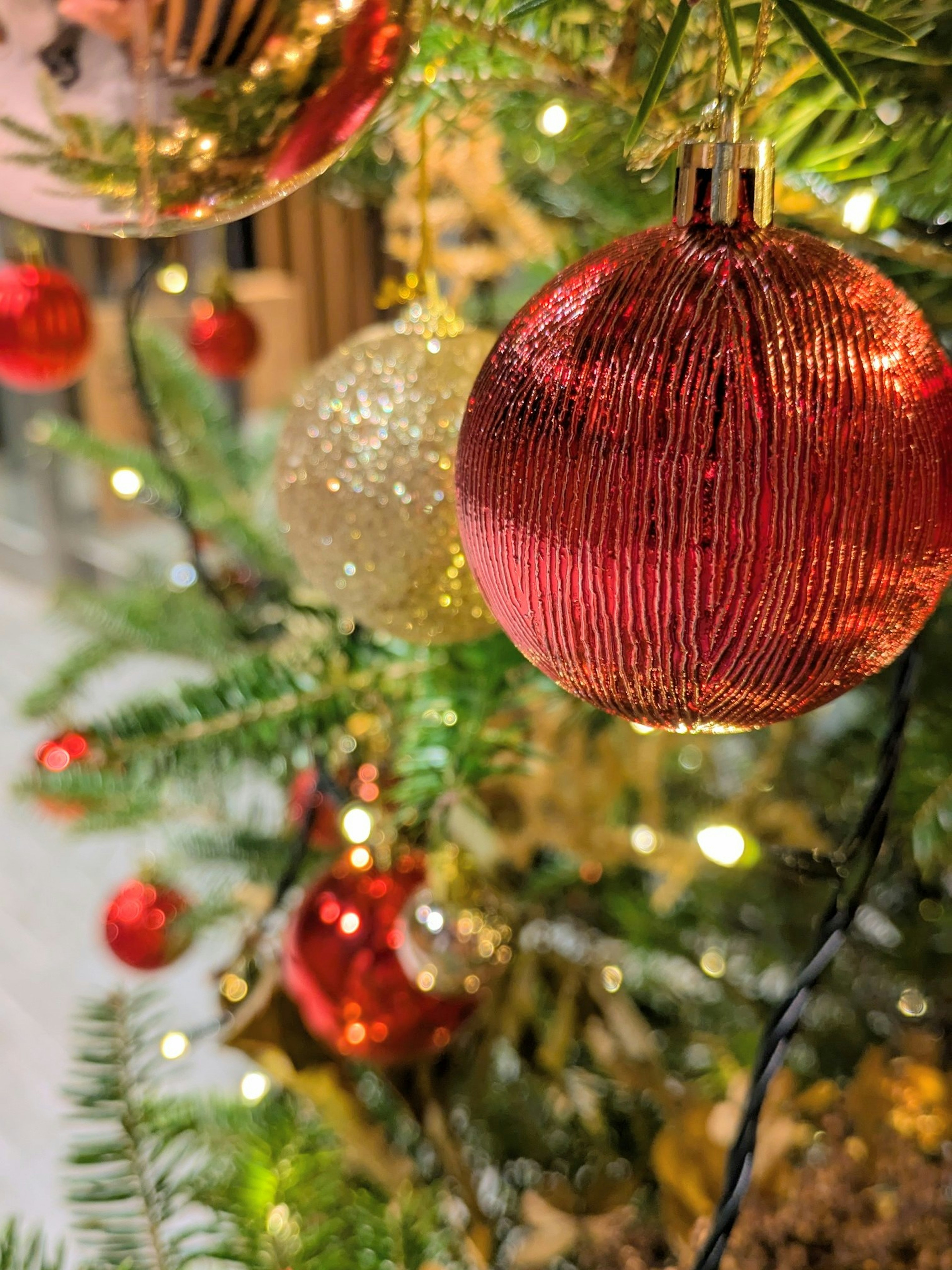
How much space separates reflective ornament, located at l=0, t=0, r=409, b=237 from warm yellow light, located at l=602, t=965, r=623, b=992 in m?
0.52

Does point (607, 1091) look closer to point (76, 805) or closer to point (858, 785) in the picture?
point (858, 785)

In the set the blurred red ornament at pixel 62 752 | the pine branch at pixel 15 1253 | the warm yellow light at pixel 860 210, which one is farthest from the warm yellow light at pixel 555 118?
the pine branch at pixel 15 1253

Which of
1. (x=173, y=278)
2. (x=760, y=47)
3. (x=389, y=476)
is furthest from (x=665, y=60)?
(x=173, y=278)

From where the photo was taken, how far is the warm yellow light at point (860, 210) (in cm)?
38

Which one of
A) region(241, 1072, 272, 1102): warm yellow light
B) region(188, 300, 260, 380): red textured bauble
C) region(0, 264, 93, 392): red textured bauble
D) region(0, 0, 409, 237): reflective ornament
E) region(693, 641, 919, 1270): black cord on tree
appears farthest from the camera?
region(188, 300, 260, 380): red textured bauble

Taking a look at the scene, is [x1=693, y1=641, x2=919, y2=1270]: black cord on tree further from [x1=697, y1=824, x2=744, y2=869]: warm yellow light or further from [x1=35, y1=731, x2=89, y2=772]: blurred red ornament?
[x1=35, y1=731, x2=89, y2=772]: blurred red ornament

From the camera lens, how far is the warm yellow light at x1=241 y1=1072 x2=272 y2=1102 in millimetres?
586

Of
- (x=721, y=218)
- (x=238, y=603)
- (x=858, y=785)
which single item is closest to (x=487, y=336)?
(x=721, y=218)

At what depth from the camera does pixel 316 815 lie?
0.60 m

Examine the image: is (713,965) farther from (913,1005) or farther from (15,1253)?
(15,1253)

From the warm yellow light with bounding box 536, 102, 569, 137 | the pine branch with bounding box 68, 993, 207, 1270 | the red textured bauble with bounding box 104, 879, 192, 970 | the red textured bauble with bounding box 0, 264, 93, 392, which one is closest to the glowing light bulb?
the pine branch with bounding box 68, 993, 207, 1270

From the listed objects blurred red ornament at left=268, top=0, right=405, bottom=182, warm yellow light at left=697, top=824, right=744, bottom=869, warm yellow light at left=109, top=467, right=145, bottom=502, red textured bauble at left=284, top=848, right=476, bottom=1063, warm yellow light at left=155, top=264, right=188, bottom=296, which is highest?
blurred red ornament at left=268, top=0, right=405, bottom=182

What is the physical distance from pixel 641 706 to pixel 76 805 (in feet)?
1.83

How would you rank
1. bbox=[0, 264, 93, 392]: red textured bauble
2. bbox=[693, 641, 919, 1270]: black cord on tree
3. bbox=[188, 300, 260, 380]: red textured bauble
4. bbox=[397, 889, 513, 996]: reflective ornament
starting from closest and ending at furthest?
bbox=[693, 641, 919, 1270]: black cord on tree, bbox=[397, 889, 513, 996]: reflective ornament, bbox=[0, 264, 93, 392]: red textured bauble, bbox=[188, 300, 260, 380]: red textured bauble
